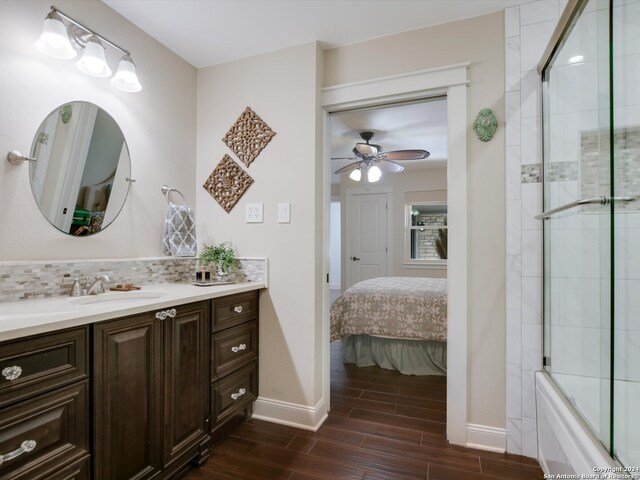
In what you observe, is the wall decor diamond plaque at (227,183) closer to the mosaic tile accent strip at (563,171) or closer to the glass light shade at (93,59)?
the glass light shade at (93,59)

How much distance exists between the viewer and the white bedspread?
10.0 ft

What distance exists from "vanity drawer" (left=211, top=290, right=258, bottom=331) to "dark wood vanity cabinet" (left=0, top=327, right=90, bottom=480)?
0.73 meters

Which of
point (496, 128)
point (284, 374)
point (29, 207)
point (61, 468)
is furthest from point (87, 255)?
point (496, 128)

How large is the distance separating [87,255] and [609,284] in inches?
95.8

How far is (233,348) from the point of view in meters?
2.06

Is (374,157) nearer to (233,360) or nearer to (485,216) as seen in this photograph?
(485,216)

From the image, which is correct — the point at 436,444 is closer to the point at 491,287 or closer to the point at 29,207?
the point at 491,287

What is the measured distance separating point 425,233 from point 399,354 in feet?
10.9

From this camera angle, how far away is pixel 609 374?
1.26 meters

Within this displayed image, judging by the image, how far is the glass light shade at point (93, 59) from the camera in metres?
1.70

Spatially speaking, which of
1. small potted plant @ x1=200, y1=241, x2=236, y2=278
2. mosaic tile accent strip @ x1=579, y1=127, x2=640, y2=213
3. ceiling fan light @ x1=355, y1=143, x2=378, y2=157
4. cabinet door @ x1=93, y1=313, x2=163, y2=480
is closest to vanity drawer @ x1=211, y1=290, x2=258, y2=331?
small potted plant @ x1=200, y1=241, x2=236, y2=278

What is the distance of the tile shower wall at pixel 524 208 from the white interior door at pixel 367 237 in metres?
4.21

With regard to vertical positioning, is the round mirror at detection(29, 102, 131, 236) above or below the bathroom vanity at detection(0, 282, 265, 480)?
above

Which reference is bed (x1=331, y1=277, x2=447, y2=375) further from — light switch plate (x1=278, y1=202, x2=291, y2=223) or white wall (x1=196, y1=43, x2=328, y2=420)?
light switch plate (x1=278, y1=202, x2=291, y2=223)
